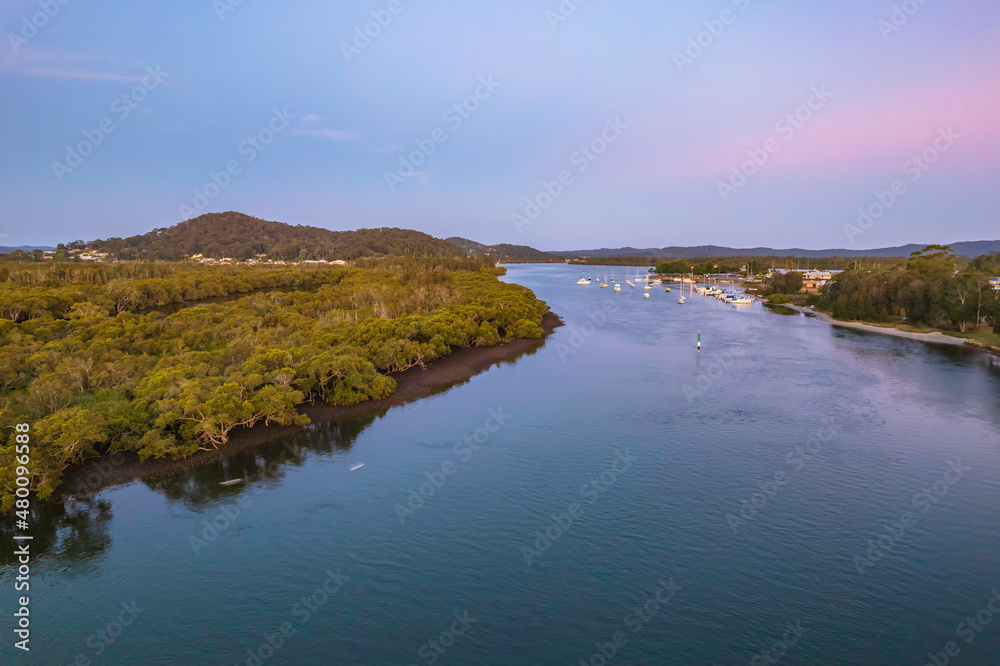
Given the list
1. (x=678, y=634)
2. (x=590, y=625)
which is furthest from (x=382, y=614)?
(x=678, y=634)

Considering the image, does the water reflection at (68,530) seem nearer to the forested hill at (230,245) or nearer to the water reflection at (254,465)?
the water reflection at (254,465)

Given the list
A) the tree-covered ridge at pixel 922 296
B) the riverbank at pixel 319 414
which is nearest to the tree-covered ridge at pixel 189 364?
the riverbank at pixel 319 414

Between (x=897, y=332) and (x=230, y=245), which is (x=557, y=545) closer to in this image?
(x=897, y=332)

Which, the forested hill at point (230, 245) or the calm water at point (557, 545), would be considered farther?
the forested hill at point (230, 245)

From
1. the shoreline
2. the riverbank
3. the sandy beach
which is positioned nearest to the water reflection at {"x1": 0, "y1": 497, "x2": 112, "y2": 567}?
the riverbank

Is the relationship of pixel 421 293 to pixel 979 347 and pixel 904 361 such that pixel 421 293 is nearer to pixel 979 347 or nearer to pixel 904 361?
pixel 904 361

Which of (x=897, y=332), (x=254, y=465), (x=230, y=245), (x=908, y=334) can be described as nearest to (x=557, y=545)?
(x=254, y=465)
